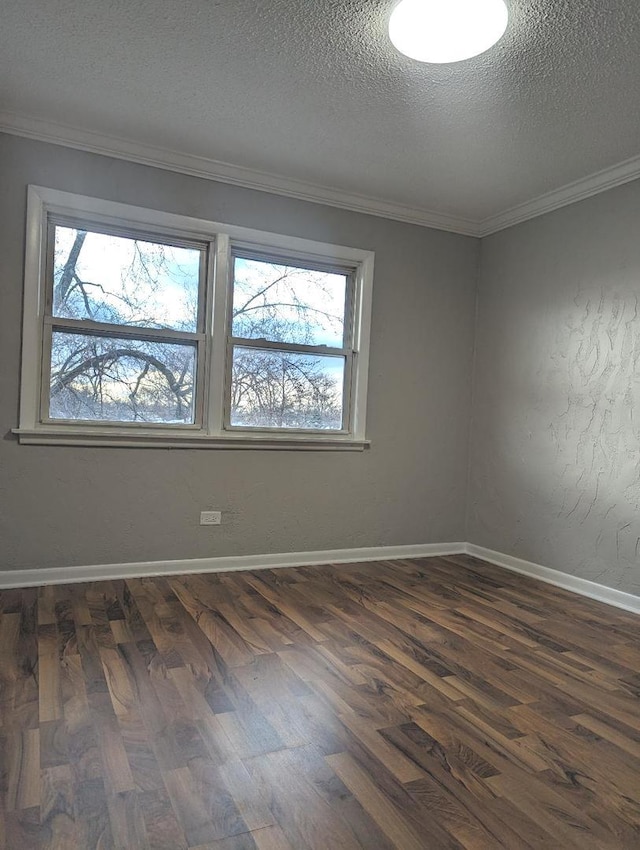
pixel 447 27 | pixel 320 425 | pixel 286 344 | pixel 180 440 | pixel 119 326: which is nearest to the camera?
pixel 447 27

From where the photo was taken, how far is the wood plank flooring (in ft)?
4.91

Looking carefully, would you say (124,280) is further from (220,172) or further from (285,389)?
(285,389)

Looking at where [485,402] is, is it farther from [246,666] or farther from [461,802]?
[461,802]

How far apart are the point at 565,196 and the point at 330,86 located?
195 centimetres

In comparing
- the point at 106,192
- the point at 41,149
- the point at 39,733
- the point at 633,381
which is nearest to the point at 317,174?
the point at 106,192

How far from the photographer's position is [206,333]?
12.6 feet

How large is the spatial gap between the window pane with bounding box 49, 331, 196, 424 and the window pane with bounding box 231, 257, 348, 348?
0.49 meters

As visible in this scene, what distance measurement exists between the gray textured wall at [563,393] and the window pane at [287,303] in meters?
1.28

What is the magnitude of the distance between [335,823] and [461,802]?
0.37 m

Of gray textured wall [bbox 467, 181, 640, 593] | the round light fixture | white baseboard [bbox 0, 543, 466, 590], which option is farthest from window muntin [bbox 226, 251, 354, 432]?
the round light fixture

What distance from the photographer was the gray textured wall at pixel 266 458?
3.36 metres

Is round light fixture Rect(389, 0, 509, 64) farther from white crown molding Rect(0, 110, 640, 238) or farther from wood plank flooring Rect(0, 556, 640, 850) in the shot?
wood plank flooring Rect(0, 556, 640, 850)

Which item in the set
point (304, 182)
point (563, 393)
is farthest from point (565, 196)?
point (304, 182)

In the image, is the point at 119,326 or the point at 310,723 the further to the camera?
the point at 119,326
